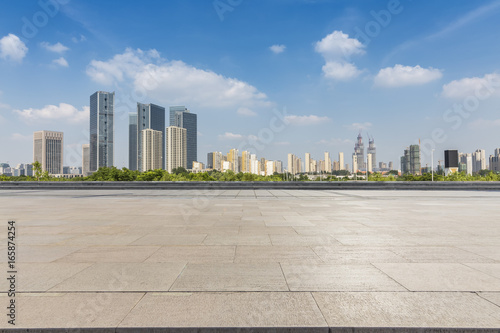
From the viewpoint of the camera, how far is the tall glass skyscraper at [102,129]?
10588cm

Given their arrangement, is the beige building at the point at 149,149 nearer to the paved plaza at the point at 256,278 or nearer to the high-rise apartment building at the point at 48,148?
the high-rise apartment building at the point at 48,148

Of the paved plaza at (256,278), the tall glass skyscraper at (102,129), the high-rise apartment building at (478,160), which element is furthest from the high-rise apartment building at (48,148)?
the high-rise apartment building at (478,160)

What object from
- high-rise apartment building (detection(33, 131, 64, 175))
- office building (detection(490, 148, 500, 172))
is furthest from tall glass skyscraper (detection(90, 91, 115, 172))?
office building (detection(490, 148, 500, 172))

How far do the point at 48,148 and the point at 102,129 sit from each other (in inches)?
1171

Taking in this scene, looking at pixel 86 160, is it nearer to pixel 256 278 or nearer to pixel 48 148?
pixel 48 148

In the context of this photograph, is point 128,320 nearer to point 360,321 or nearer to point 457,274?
point 360,321

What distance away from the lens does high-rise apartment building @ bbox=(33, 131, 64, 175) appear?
11512 centimetres

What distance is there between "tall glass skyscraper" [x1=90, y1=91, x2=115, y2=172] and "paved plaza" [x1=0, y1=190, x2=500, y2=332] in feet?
335

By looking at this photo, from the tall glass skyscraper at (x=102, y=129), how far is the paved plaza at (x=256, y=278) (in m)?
102

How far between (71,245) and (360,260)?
627 cm

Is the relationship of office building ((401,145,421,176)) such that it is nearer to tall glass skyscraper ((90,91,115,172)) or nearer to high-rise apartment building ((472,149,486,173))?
high-rise apartment building ((472,149,486,173))

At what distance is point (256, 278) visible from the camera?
4.42 m

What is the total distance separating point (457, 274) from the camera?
459 centimetres

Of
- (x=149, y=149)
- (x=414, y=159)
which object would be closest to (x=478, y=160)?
(x=414, y=159)
